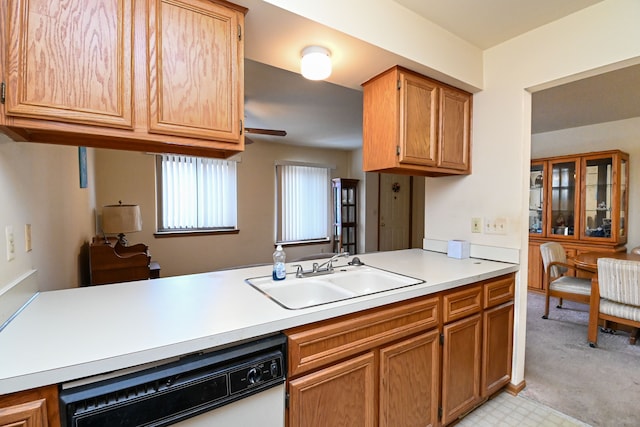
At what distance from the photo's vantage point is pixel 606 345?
104 inches

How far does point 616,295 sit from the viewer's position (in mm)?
2441

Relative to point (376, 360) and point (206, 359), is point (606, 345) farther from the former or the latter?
point (206, 359)

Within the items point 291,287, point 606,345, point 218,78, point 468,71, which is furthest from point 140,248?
point 606,345

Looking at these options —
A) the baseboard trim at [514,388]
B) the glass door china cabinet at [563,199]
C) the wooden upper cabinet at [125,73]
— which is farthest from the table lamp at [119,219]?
the glass door china cabinet at [563,199]

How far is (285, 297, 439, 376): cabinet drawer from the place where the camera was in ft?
3.48

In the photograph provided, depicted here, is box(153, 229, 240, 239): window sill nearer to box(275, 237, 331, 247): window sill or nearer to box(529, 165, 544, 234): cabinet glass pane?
box(275, 237, 331, 247): window sill

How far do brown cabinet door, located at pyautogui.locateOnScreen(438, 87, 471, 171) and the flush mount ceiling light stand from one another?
876 millimetres

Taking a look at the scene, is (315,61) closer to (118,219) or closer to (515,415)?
(515,415)

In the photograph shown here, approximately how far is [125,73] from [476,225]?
224 cm

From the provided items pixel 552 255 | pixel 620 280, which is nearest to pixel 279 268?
pixel 620 280

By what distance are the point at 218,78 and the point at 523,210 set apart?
1987 mm

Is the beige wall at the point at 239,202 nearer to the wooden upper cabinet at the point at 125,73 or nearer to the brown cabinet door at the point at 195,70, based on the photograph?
the wooden upper cabinet at the point at 125,73

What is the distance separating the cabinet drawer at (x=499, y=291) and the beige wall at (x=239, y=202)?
3.95 metres

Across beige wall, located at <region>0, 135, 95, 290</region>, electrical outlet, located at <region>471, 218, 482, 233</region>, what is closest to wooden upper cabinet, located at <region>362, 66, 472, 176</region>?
electrical outlet, located at <region>471, 218, 482, 233</region>
